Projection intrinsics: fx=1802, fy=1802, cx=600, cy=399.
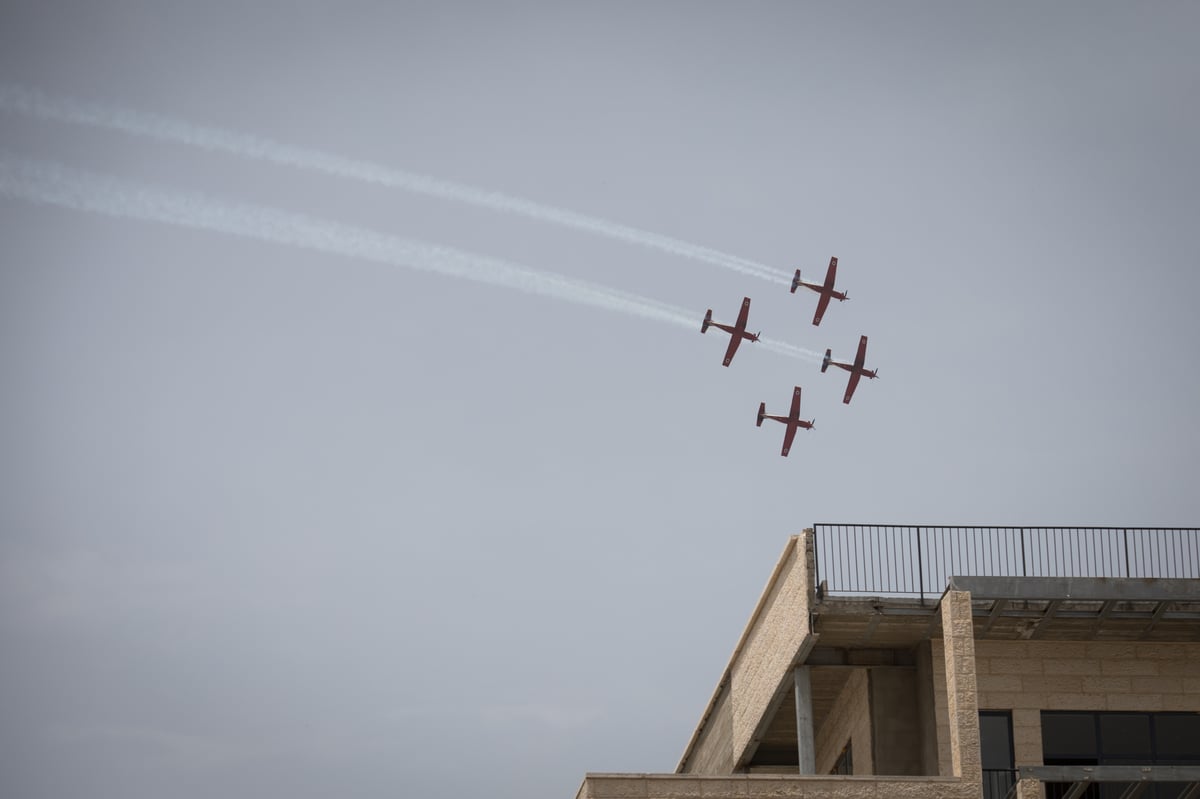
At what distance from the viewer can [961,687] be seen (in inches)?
1363

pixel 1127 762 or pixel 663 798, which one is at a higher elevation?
pixel 1127 762

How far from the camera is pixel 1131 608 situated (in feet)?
123

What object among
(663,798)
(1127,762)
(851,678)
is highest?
(851,678)

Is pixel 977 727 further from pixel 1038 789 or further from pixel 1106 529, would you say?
pixel 1106 529

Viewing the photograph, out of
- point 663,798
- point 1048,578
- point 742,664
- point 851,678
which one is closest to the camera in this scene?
point 663,798

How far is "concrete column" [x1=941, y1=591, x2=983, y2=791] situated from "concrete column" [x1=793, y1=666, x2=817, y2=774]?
318cm

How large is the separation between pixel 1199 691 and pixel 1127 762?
2.34 m

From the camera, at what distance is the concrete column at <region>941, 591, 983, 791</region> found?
3400 cm

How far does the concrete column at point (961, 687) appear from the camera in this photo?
112 ft

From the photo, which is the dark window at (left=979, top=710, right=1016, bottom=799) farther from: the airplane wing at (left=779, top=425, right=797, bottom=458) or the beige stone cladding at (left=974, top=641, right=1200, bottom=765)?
the airplane wing at (left=779, top=425, right=797, bottom=458)

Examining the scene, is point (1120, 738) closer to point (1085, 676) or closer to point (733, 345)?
point (1085, 676)

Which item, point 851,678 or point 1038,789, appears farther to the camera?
point 851,678

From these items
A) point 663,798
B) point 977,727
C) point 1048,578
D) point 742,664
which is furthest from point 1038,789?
point 742,664

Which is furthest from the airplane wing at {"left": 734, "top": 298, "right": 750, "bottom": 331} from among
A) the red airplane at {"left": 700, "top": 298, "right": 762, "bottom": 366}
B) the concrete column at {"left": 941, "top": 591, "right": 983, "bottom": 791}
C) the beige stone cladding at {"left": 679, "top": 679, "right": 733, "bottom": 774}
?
A: the concrete column at {"left": 941, "top": 591, "right": 983, "bottom": 791}
